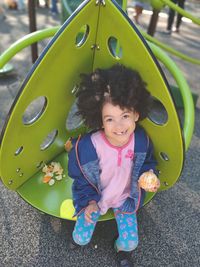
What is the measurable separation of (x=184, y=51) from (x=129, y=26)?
114 inches

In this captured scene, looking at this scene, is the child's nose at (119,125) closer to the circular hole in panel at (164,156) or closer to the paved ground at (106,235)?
the circular hole in panel at (164,156)

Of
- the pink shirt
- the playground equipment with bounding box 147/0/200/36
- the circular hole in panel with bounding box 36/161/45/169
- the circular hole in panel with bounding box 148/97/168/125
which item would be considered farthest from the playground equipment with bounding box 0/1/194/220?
the circular hole in panel with bounding box 148/97/168/125

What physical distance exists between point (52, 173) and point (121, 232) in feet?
1.51

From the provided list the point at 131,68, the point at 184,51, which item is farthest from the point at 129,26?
the point at 184,51

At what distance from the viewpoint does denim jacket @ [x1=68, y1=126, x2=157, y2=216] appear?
1.26m

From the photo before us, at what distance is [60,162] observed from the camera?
1.67 metres

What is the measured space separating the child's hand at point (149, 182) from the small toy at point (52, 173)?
470mm

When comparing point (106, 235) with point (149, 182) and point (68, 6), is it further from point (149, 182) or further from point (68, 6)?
point (68, 6)

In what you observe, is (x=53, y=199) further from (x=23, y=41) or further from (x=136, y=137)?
(x=23, y=41)

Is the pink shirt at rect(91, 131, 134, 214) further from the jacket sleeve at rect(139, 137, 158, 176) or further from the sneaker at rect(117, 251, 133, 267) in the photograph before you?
the sneaker at rect(117, 251, 133, 267)

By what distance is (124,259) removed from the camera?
4.45 ft

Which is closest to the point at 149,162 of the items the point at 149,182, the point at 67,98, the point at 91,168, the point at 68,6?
the point at 149,182

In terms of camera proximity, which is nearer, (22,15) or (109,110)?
(109,110)

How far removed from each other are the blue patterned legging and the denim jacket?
4 centimetres
